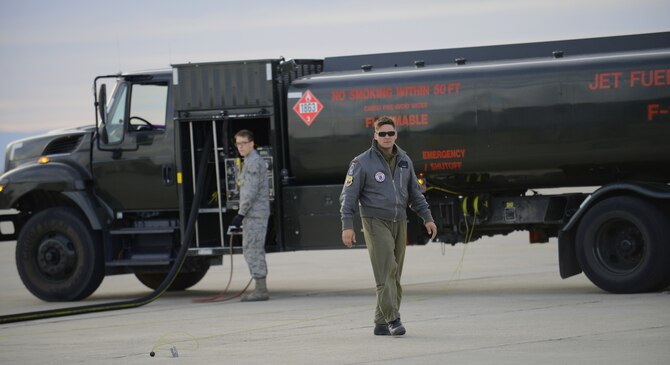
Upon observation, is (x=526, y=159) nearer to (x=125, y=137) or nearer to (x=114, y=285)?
(x=125, y=137)

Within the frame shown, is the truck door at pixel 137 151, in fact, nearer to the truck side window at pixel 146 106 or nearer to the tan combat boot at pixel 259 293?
the truck side window at pixel 146 106

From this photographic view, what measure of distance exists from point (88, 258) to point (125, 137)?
5.38ft

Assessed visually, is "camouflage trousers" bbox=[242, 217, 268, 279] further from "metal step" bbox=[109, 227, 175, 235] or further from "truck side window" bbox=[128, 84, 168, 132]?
"truck side window" bbox=[128, 84, 168, 132]

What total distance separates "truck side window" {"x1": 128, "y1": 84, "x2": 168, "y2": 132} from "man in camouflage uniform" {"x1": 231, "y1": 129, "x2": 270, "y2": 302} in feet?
5.78

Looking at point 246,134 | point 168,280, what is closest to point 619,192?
point 246,134

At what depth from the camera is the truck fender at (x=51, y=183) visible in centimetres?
1514

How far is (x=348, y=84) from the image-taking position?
46.6 ft

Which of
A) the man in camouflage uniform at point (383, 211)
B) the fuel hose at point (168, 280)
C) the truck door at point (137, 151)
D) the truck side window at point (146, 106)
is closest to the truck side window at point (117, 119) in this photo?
the truck door at point (137, 151)

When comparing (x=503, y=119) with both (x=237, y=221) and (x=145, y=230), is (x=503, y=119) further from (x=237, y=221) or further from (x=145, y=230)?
(x=145, y=230)

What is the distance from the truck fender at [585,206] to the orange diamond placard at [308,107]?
3.29 meters

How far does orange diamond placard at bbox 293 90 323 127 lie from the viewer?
14266 millimetres

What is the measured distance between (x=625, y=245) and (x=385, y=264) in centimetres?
416

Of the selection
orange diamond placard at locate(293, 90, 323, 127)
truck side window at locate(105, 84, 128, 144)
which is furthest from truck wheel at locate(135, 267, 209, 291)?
orange diamond placard at locate(293, 90, 323, 127)

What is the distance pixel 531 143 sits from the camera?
13.4 metres
